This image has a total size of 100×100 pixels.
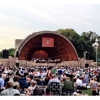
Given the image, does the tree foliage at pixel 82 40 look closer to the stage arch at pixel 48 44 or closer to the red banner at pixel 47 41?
the stage arch at pixel 48 44

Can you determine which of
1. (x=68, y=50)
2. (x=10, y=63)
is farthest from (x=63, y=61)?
(x=10, y=63)

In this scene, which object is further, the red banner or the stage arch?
the red banner

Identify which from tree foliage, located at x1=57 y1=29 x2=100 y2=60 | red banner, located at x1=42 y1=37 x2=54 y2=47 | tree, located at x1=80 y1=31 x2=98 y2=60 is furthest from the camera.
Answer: tree, located at x1=80 y1=31 x2=98 y2=60

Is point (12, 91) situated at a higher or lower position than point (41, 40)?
lower

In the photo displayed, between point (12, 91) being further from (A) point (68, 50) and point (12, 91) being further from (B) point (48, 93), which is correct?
(A) point (68, 50)

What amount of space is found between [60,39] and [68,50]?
10.3 feet

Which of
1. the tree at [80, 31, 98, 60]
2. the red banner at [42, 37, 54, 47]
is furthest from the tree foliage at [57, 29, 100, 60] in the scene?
the red banner at [42, 37, 54, 47]

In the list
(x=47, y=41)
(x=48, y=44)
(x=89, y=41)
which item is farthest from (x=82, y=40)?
(x=47, y=41)

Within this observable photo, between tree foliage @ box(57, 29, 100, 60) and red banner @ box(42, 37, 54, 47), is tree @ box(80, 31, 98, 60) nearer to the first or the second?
tree foliage @ box(57, 29, 100, 60)

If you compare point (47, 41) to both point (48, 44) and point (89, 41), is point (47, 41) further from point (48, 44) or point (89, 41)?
point (89, 41)

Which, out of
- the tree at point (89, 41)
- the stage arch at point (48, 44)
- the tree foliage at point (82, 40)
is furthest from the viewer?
the tree at point (89, 41)

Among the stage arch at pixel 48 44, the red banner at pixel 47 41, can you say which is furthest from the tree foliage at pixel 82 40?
the red banner at pixel 47 41

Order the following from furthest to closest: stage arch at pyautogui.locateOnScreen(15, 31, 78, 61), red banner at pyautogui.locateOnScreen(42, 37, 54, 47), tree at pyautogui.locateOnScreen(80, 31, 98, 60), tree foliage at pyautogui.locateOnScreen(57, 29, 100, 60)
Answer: tree at pyautogui.locateOnScreen(80, 31, 98, 60) < tree foliage at pyautogui.locateOnScreen(57, 29, 100, 60) < red banner at pyautogui.locateOnScreen(42, 37, 54, 47) < stage arch at pyautogui.locateOnScreen(15, 31, 78, 61)
